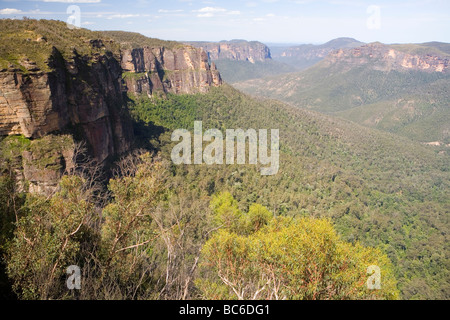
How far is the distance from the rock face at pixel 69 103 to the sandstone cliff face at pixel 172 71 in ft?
112

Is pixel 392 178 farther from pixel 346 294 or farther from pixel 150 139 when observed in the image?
pixel 346 294

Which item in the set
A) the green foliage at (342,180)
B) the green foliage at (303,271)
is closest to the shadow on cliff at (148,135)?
the green foliage at (342,180)

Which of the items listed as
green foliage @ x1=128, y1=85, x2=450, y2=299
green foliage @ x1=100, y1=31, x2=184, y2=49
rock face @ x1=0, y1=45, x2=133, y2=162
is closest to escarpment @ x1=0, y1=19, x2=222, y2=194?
rock face @ x1=0, y1=45, x2=133, y2=162

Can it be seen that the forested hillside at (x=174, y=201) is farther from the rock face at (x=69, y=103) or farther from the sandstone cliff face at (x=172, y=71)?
the sandstone cliff face at (x=172, y=71)

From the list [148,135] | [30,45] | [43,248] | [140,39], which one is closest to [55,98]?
[30,45]

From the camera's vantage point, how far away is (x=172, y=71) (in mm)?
85688

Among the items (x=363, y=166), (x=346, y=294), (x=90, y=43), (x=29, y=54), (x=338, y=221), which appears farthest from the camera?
(x=363, y=166)

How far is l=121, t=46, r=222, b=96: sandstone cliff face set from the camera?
73.4m

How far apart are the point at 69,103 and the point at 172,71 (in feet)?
204

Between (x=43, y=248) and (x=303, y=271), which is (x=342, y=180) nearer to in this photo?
(x=303, y=271)

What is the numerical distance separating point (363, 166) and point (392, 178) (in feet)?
27.3

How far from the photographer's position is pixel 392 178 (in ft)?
252

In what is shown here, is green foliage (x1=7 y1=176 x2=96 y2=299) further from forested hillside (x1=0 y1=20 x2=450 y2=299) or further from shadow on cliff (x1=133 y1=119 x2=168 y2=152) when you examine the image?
shadow on cliff (x1=133 y1=119 x2=168 y2=152)
